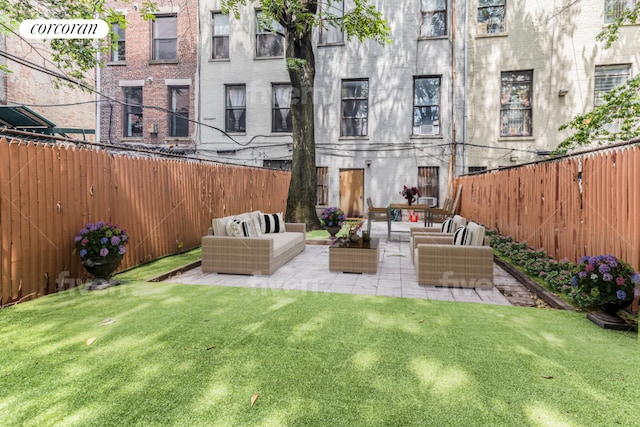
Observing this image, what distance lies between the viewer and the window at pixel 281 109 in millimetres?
15055

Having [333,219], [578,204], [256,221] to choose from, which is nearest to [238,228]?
[256,221]

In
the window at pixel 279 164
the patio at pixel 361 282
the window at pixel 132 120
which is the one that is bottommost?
the patio at pixel 361 282

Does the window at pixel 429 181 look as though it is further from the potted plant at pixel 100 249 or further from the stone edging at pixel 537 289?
the potted plant at pixel 100 249

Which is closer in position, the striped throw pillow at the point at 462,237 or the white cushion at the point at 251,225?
the striped throw pillow at the point at 462,237

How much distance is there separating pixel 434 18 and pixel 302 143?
8.54 m

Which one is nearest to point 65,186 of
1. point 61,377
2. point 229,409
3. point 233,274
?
point 233,274

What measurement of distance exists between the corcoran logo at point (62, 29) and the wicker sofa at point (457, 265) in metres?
5.91

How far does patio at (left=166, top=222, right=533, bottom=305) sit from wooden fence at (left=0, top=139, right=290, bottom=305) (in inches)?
55.8

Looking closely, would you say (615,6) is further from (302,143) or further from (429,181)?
(302,143)

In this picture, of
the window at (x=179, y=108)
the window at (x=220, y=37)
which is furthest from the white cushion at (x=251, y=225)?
the window at (x=220, y=37)

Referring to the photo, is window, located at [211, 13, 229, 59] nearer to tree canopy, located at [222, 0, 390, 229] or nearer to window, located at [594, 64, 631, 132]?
tree canopy, located at [222, 0, 390, 229]

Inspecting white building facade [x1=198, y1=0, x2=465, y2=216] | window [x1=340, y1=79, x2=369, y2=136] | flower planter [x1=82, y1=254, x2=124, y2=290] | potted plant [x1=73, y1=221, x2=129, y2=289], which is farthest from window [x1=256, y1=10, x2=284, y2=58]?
flower planter [x1=82, y1=254, x2=124, y2=290]

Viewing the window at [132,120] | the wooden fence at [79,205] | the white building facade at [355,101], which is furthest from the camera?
the window at [132,120]

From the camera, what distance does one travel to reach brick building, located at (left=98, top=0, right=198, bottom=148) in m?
15.3
